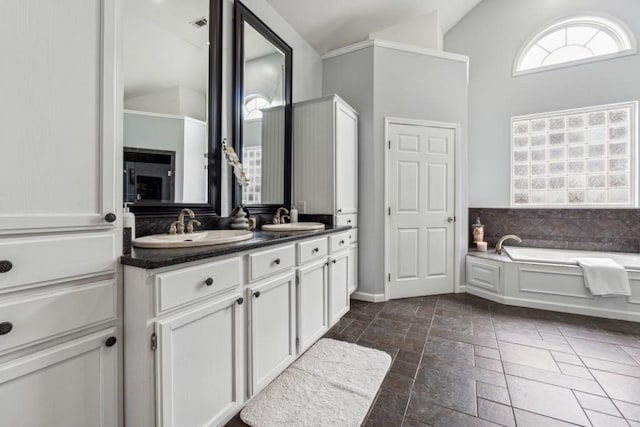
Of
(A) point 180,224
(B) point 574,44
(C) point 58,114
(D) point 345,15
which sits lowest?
(A) point 180,224

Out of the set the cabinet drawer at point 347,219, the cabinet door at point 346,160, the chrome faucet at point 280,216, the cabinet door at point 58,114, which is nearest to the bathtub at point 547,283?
the cabinet drawer at point 347,219

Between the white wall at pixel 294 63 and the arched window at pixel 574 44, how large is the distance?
3.08m

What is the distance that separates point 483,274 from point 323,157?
94.0 inches

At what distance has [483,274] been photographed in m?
3.39

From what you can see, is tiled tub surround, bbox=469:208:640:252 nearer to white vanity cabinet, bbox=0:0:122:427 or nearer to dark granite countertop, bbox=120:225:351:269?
dark granite countertop, bbox=120:225:351:269

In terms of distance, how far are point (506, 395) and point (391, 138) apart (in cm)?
257

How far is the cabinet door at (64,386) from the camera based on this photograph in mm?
860

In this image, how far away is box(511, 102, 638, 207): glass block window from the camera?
367 cm

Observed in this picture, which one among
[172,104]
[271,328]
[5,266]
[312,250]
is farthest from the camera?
[312,250]

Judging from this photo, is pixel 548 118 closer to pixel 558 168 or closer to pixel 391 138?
pixel 558 168

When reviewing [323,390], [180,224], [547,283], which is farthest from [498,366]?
[180,224]

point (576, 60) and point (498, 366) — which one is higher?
point (576, 60)

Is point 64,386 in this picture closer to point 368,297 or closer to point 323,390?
point 323,390

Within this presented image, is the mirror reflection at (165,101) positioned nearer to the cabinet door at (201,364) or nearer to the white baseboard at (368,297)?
the cabinet door at (201,364)
